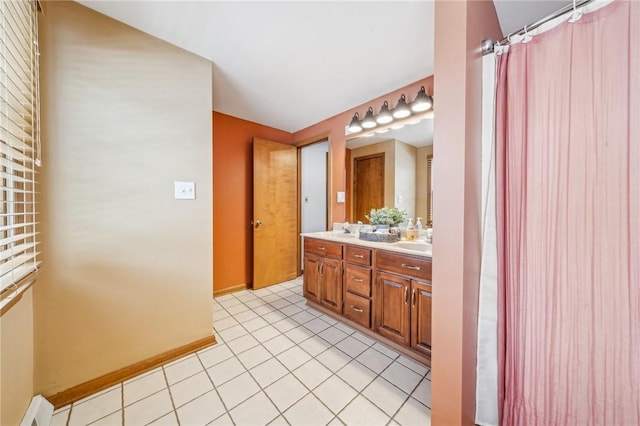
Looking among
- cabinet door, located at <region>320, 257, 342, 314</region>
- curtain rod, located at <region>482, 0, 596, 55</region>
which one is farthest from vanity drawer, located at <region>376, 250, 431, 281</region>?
curtain rod, located at <region>482, 0, 596, 55</region>

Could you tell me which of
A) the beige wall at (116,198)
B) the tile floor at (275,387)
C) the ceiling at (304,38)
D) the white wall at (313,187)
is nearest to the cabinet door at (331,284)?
the tile floor at (275,387)

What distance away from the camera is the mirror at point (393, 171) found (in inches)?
86.0

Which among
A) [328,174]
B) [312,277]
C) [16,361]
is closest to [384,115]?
[328,174]

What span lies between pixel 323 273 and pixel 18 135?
2.14 meters

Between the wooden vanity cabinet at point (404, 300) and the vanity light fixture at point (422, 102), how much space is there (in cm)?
132

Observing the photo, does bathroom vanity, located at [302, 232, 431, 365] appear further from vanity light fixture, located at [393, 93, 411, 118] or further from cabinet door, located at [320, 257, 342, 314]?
vanity light fixture, located at [393, 93, 411, 118]

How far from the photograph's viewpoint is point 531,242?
106 centimetres

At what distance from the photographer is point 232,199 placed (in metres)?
3.00

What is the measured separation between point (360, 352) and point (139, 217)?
1892mm

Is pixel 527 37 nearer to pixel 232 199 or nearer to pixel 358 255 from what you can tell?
pixel 358 255

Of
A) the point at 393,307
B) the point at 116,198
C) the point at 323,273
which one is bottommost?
the point at 393,307

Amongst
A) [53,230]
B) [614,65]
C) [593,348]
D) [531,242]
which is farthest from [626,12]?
[53,230]

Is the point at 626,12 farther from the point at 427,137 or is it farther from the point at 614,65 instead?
the point at 427,137

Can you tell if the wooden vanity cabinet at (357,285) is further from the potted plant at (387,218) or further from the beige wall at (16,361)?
the beige wall at (16,361)
